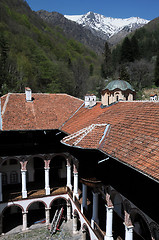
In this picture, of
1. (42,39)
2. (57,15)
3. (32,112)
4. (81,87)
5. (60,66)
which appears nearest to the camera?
(32,112)

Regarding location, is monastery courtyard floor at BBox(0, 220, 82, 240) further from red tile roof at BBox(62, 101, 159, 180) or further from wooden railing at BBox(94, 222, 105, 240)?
red tile roof at BBox(62, 101, 159, 180)

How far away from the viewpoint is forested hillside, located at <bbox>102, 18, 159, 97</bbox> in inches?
1827

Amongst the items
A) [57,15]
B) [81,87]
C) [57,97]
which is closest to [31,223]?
[57,97]

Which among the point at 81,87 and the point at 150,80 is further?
the point at 81,87

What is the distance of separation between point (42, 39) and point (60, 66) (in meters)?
17.9

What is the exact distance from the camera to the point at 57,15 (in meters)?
138

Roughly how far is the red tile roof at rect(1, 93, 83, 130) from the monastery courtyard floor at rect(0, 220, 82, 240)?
29.7 feet

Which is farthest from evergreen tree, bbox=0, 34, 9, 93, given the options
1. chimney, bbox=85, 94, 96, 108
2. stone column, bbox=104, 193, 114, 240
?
stone column, bbox=104, 193, 114, 240

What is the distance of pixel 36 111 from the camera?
18719 millimetres

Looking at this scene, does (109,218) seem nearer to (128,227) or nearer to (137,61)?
(128,227)

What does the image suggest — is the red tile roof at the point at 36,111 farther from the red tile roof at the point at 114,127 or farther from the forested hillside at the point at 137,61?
the forested hillside at the point at 137,61

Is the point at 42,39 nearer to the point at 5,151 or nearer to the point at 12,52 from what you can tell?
the point at 12,52

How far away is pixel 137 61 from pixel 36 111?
126ft

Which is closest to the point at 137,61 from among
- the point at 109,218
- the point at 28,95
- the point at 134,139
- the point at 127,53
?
the point at 127,53
